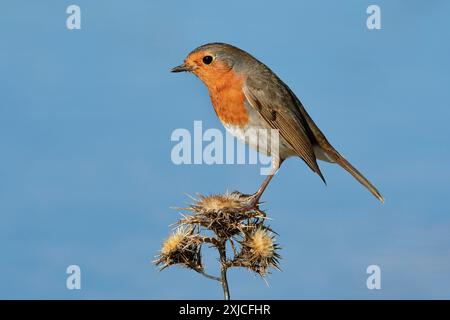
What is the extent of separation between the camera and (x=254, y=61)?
9.36m

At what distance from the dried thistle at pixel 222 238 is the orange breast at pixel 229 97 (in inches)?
79.6

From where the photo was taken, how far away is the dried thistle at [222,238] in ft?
22.7

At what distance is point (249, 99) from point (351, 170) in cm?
201

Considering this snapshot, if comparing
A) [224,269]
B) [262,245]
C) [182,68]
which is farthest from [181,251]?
[182,68]

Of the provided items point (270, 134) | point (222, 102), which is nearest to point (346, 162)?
point (270, 134)

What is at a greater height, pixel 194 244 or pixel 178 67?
A: pixel 178 67

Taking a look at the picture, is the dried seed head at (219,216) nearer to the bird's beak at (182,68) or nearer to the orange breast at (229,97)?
the orange breast at (229,97)

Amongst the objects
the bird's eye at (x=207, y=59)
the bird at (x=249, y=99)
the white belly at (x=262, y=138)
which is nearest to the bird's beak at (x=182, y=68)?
the bird at (x=249, y=99)

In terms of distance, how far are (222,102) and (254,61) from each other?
2.65 feet

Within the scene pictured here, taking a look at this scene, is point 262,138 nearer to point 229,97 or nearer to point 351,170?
point 229,97

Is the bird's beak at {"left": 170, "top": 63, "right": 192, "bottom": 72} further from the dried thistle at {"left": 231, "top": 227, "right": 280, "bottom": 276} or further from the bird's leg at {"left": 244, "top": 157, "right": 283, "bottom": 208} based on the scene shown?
the dried thistle at {"left": 231, "top": 227, "right": 280, "bottom": 276}
